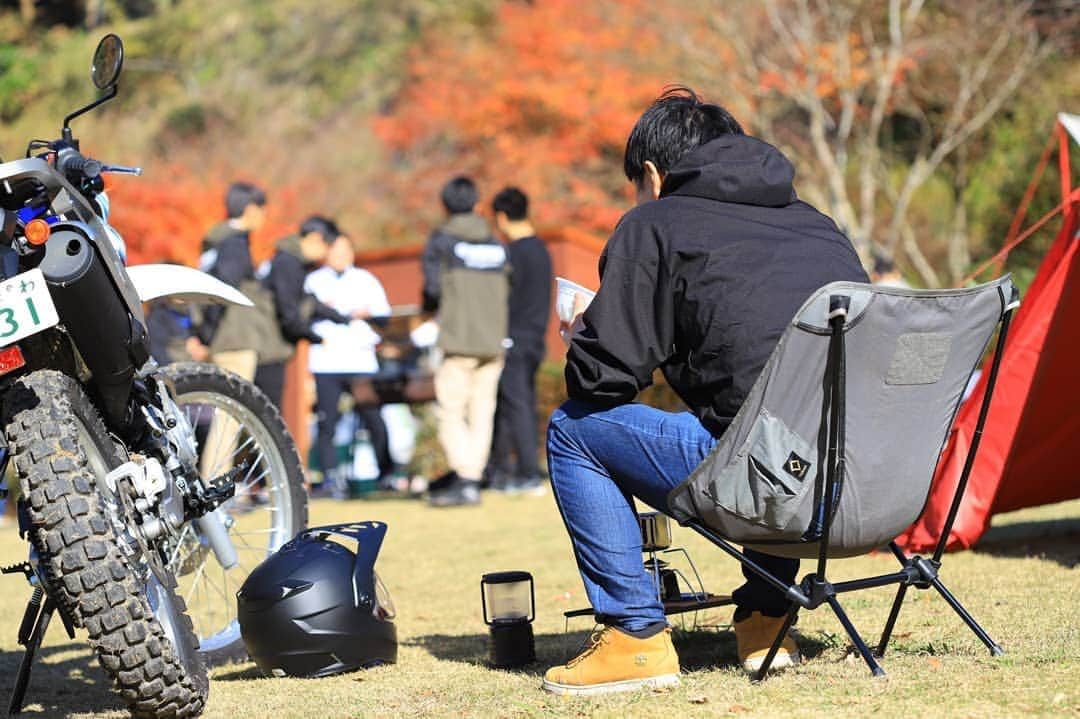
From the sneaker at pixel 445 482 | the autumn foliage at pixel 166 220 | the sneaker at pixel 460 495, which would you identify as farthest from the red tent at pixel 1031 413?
the autumn foliage at pixel 166 220

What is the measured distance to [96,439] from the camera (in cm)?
358

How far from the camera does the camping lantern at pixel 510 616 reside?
4125 mm

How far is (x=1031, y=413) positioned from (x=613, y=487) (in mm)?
2533

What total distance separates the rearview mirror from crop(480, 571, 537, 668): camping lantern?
1760mm

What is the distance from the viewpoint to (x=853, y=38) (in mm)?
17172

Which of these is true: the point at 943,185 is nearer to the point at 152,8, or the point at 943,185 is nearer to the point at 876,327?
the point at 876,327

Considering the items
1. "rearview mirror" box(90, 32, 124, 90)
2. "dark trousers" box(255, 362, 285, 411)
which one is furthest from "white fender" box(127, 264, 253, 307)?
"dark trousers" box(255, 362, 285, 411)

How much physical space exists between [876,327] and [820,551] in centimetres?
52

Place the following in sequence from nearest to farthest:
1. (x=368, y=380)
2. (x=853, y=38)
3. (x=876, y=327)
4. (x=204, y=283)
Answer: (x=876, y=327) → (x=204, y=283) → (x=368, y=380) → (x=853, y=38)

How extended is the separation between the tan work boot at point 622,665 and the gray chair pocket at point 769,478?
47 cm

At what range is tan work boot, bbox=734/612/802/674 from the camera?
3.67m

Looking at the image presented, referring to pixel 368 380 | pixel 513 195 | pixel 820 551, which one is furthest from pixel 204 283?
pixel 368 380

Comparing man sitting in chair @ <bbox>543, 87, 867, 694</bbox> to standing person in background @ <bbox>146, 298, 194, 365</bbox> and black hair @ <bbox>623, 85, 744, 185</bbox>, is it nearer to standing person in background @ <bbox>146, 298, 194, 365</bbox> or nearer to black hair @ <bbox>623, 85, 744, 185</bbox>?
black hair @ <bbox>623, 85, 744, 185</bbox>

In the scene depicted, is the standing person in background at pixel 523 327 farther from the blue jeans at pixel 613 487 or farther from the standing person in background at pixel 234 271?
the blue jeans at pixel 613 487
